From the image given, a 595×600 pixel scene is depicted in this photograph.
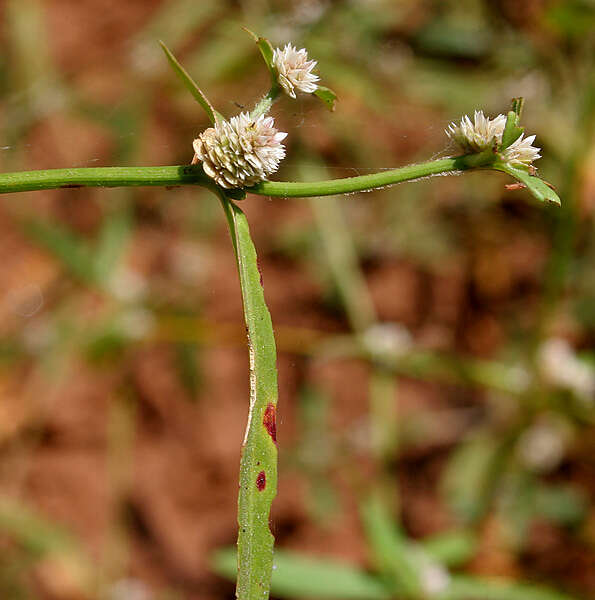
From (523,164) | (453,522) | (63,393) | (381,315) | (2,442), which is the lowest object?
(523,164)

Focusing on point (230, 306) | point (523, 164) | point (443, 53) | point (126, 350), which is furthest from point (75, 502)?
point (523, 164)

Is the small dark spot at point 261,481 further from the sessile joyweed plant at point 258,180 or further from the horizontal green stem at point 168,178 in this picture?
the horizontal green stem at point 168,178

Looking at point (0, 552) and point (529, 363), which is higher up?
point (529, 363)

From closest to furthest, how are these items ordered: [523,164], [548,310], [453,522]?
[523,164], [548,310], [453,522]

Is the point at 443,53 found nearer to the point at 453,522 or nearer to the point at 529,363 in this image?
the point at 529,363

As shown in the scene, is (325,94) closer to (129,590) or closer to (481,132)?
(481,132)

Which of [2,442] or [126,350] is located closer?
[126,350]

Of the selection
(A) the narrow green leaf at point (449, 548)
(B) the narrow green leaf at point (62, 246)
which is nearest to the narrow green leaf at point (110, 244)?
(B) the narrow green leaf at point (62, 246)
